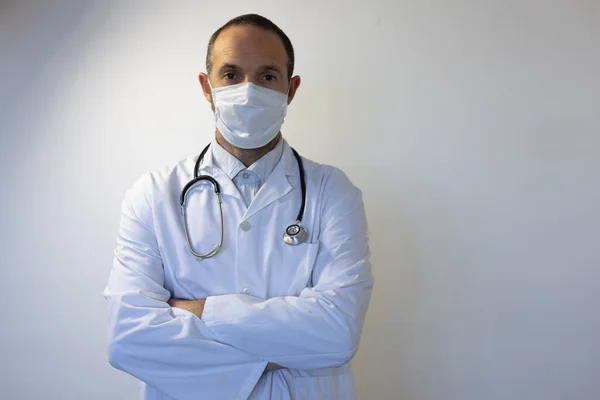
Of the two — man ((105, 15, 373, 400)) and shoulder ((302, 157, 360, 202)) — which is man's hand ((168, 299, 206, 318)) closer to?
man ((105, 15, 373, 400))

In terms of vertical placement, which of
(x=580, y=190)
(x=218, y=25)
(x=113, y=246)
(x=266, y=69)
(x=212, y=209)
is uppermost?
(x=218, y=25)

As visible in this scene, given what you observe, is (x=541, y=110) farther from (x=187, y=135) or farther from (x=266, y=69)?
(x=187, y=135)

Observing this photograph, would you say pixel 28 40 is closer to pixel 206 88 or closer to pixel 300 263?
pixel 206 88

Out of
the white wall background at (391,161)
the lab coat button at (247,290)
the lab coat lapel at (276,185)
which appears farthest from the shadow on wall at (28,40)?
the lab coat button at (247,290)

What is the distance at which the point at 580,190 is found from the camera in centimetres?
189

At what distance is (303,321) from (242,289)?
0.59 ft

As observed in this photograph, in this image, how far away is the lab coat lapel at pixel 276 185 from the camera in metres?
1.51

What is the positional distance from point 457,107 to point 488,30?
27 centimetres

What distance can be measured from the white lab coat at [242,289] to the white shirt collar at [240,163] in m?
0.02

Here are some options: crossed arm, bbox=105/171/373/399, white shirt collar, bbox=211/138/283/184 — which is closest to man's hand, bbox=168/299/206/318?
crossed arm, bbox=105/171/373/399

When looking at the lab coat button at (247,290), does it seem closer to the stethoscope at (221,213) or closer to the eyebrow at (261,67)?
the stethoscope at (221,213)

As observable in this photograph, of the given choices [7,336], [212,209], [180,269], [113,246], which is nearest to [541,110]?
[212,209]

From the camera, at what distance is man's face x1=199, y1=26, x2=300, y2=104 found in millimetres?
1503

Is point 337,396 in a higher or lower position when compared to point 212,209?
lower
